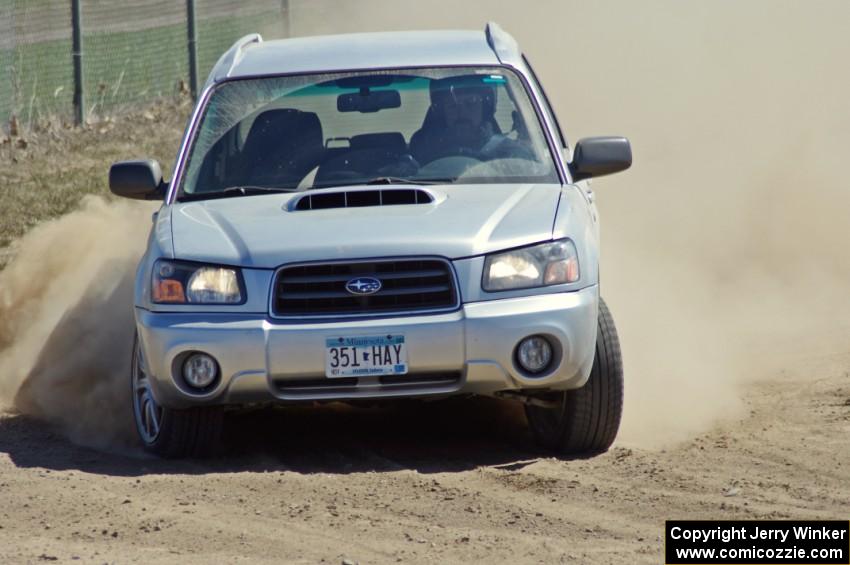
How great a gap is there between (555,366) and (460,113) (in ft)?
5.60

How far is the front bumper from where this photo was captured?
22.0 feet

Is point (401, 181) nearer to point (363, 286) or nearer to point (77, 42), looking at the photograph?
point (363, 286)

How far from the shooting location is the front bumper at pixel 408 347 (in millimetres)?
6695

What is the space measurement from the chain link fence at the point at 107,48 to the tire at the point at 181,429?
37.0 ft

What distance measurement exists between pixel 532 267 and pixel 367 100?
67.2 inches

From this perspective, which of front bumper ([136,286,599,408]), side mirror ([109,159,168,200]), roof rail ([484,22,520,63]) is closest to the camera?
front bumper ([136,286,599,408])

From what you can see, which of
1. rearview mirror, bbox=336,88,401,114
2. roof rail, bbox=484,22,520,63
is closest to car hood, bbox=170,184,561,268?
rearview mirror, bbox=336,88,401,114

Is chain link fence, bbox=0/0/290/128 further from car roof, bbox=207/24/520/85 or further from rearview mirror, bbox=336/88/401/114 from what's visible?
rearview mirror, bbox=336/88/401/114

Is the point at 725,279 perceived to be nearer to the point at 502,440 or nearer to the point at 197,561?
the point at 502,440

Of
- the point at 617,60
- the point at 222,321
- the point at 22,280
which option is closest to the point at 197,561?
the point at 222,321

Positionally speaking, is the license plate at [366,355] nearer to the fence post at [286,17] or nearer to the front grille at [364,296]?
the front grille at [364,296]

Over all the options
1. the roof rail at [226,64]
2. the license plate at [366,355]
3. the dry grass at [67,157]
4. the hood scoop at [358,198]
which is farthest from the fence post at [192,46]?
the license plate at [366,355]

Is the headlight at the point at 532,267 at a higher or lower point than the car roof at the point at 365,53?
lower

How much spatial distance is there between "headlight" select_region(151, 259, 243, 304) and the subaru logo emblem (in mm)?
448
